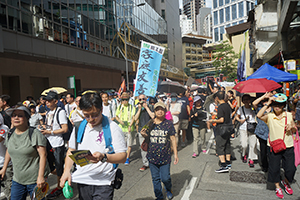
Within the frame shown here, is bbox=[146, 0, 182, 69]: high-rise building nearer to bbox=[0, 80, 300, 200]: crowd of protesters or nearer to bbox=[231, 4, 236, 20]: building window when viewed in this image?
bbox=[231, 4, 236, 20]: building window

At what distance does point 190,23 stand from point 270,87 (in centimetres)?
19829

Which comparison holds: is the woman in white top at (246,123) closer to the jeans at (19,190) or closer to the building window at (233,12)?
the jeans at (19,190)

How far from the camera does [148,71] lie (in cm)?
1010

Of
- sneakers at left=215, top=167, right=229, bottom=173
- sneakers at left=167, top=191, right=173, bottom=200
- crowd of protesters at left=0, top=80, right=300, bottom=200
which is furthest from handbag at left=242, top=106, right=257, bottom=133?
sneakers at left=167, top=191, right=173, bottom=200

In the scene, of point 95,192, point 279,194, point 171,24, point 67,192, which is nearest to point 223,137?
point 279,194

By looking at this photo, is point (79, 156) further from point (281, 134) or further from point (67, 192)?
point (281, 134)

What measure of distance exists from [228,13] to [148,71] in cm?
8946

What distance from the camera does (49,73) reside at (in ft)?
65.6

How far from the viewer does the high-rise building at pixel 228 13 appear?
85.8m

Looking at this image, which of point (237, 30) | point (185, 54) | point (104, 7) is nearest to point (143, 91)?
point (104, 7)

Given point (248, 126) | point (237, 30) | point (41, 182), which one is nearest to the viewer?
point (41, 182)

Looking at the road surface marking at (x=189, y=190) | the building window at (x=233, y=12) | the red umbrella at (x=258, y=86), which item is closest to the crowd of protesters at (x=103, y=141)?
the road surface marking at (x=189, y=190)

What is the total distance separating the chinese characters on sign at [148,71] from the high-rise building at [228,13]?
84.8 metres

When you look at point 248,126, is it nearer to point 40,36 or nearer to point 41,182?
point 41,182
